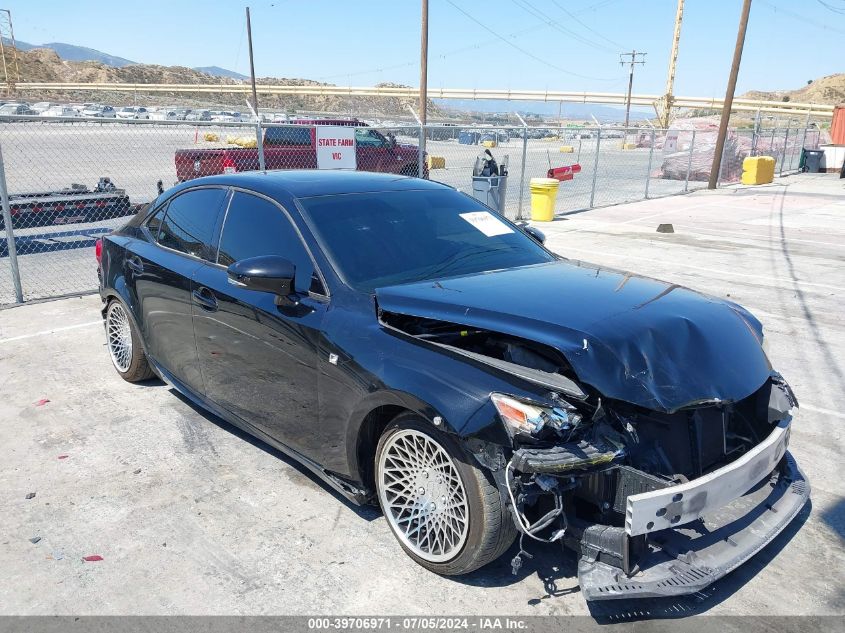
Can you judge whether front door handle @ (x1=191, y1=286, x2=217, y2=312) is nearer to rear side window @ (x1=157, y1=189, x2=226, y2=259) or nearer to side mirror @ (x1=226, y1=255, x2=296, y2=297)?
rear side window @ (x1=157, y1=189, x2=226, y2=259)

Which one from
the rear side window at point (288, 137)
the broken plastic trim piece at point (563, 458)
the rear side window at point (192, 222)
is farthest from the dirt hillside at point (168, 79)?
the broken plastic trim piece at point (563, 458)

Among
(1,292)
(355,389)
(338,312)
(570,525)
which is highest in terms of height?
(338,312)

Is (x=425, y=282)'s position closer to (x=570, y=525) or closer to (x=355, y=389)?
(x=355, y=389)

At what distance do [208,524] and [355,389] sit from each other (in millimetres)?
1130

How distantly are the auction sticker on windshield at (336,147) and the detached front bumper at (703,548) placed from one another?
29.8ft

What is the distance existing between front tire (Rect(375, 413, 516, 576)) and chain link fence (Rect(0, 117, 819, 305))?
236 inches

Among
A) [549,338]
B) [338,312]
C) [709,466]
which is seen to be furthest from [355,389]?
[709,466]

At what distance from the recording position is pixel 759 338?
3420mm

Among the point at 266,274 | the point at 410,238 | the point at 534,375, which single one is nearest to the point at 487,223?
the point at 410,238

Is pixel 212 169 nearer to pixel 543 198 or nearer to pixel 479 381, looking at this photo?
pixel 543 198

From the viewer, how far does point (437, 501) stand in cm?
289

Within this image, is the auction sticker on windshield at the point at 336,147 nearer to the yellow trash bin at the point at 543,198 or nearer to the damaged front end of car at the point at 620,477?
the yellow trash bin at the point at 543,198

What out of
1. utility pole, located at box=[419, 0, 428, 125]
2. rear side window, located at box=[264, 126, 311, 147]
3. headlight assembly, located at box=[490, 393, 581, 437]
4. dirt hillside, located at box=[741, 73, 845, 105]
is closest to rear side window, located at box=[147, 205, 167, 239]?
headlight assembly, located at box=[490, 393, 581, 437]

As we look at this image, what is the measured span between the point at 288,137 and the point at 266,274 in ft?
43.9
